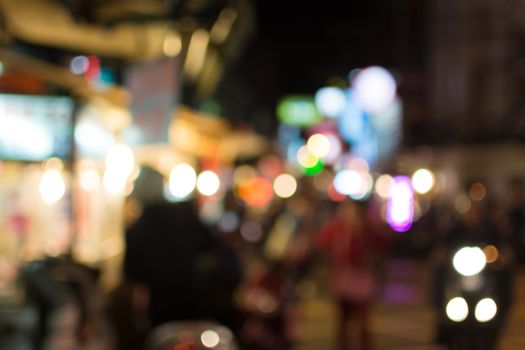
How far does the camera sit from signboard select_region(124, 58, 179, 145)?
26.7ft

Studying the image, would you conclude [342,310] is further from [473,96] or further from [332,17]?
[473,96]

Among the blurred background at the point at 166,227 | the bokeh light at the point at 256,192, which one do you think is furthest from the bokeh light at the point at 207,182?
the bokeh light at the point at 256,192

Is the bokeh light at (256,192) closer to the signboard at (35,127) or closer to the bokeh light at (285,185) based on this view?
the bokeh light at (285,185)

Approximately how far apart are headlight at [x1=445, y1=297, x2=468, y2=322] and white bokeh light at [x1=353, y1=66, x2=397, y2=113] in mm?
26274

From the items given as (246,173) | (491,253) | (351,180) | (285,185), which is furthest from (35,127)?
(285,185)

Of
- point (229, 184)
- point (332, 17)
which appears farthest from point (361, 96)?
point (332, 17)

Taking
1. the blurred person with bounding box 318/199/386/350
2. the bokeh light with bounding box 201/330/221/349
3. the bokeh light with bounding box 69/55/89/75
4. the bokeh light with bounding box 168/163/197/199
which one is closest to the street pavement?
the blurred person with bounding box 318/199/386/350

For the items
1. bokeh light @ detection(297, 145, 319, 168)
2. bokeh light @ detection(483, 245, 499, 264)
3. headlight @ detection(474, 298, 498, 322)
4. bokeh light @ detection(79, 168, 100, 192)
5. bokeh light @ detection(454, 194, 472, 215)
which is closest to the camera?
headlight @ detection(474, 298, 498, 322)

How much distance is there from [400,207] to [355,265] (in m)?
21.1

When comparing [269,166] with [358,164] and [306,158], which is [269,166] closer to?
[306,158]

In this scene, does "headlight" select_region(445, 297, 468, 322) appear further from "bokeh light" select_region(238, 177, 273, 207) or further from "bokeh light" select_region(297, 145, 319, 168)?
"bokeh light" select_region(297, 145, 319, 168)

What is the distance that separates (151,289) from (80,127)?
10.9 feet

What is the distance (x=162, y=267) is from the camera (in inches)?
260

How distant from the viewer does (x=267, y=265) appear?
10.2 meters
